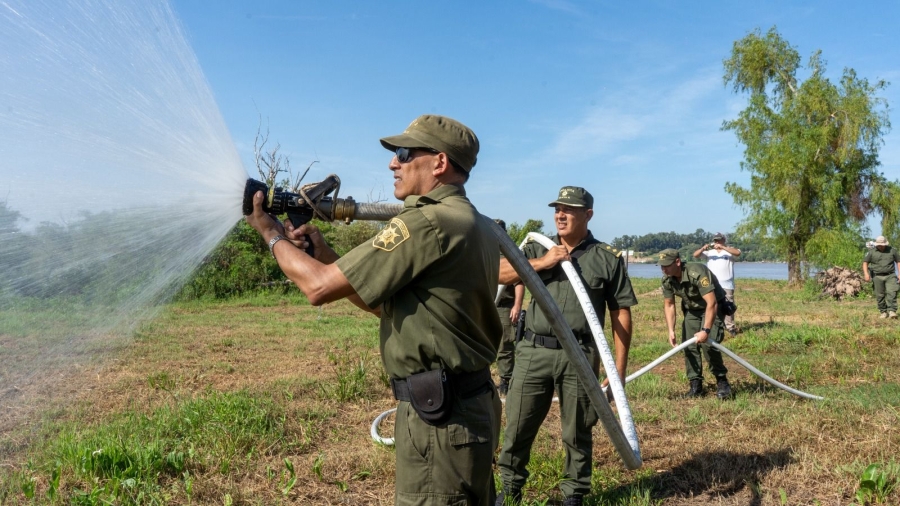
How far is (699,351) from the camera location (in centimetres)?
774

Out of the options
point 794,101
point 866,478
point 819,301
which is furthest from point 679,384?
point 794,101

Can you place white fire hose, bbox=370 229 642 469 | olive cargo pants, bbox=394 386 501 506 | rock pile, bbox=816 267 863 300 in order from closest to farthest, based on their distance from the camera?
olive cargo pants, bbox=394 386 501 506
white fire hose, bbox=370 229 642 469
rock pile, bbox=816 267 863 300

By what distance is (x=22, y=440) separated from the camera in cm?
507

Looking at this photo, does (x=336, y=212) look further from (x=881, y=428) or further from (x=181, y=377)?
(x=181, y=377)

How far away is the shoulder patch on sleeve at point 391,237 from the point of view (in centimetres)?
234

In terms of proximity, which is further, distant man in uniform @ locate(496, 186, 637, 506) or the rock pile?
the rock pile

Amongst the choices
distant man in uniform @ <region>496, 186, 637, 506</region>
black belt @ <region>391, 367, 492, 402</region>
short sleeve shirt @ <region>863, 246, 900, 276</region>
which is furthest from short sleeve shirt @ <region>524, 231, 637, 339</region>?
short sleeve shirt @ <region>863, 246, 900, 276</region>

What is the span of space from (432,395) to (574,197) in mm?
2576

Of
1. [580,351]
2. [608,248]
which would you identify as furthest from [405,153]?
[608,248]

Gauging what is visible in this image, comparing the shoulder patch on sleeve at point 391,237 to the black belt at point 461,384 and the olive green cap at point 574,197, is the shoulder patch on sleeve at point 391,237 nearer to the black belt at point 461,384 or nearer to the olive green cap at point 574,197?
the black belt at point 461,384

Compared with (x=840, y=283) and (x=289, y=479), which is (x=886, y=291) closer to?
(x=840, y=283)

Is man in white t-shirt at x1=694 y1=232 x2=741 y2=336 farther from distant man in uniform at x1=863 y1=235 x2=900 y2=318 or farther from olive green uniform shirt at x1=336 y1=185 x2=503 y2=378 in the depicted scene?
olive green uniform shirt at x1=336 y1=185 x2=503 y2=378

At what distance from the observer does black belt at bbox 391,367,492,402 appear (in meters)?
2.49

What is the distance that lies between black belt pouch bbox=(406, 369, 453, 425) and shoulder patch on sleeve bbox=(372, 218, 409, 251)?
47 centimetres
